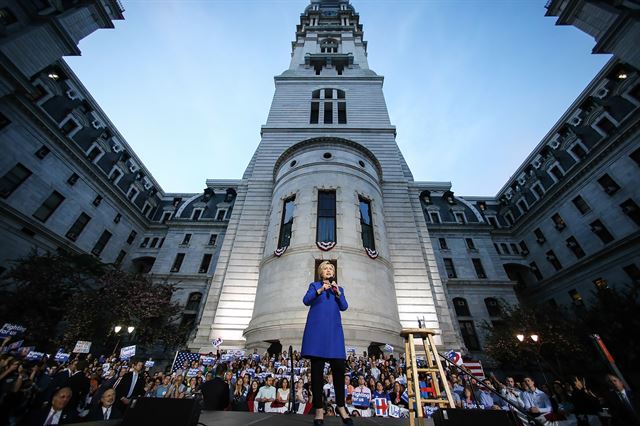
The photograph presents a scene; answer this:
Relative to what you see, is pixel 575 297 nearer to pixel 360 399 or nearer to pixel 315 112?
pixel 360 399

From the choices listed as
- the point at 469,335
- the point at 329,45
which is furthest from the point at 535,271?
the point at 329,45

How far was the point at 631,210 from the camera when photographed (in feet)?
74.6

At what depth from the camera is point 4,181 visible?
2042cm

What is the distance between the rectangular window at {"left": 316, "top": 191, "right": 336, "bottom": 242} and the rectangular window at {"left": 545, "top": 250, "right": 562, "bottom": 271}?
1176 inches

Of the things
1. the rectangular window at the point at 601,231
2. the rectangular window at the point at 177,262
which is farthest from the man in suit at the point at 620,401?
the rectangular window at the point at 177,262

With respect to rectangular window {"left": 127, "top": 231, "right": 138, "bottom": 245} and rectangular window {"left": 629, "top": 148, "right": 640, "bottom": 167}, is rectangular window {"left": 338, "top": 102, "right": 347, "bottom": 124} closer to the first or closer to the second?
rectangular window {"left": 629, "top": 148, "right": 640, "bottom": 167}

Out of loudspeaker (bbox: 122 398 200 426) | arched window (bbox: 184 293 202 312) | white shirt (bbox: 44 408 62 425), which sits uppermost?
arched window (bbox: 184 293 202 312)

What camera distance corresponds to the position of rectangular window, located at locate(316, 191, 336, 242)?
1702cm

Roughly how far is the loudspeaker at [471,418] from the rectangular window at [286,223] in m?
14.8

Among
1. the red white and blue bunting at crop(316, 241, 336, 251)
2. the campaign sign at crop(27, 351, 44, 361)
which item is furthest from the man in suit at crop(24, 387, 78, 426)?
the red white and blue bunting at crop(316, 241, 336, 251)

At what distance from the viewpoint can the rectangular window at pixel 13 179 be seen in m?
20.4

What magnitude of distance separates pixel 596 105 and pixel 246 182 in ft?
119

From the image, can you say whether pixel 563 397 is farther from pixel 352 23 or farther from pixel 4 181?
pixel 352 23

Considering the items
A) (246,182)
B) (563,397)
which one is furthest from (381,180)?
(563,397)
